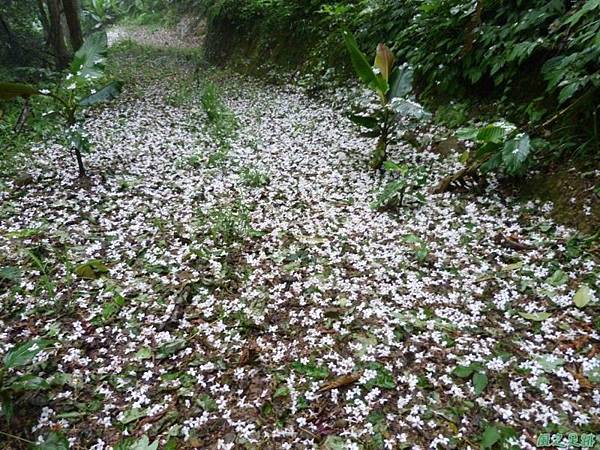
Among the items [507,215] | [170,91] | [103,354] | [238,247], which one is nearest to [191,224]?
[238,247]

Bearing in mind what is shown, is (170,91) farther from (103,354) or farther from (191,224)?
(103,354)

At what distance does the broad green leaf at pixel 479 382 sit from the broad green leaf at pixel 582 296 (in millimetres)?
1024

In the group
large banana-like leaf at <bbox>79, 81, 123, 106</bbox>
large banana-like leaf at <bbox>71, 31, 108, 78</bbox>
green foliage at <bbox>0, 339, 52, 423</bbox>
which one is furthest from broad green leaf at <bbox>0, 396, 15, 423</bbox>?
large banana-like leaf at <bbox>71, 31, 108, 78</bbox>

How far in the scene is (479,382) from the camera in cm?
256

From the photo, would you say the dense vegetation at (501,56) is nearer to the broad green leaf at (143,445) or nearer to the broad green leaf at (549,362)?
the broad green leaf at (549,362)

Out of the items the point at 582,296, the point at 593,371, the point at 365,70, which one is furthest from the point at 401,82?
the point at 593,371

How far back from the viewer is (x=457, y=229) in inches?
156

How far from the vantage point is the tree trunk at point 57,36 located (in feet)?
30.5

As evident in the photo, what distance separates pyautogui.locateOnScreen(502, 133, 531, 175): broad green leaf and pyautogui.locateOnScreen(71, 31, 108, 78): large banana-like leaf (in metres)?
4.89

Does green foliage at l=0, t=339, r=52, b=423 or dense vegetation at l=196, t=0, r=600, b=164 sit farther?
dense vegetation at l=196, t=0, r=600, b=164

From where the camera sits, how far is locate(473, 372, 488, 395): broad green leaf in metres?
2.52

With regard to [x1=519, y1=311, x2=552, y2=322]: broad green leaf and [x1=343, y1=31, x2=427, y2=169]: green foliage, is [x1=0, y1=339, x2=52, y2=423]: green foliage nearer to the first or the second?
[x1=519, y1=311, x2=552, y2=322]: broad green leaf

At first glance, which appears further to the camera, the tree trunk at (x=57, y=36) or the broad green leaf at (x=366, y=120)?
the tree trunk at (x=57, y=36)

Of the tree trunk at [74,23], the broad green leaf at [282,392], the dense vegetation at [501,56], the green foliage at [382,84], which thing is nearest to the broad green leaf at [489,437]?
the broad green leaf at [282,392]
